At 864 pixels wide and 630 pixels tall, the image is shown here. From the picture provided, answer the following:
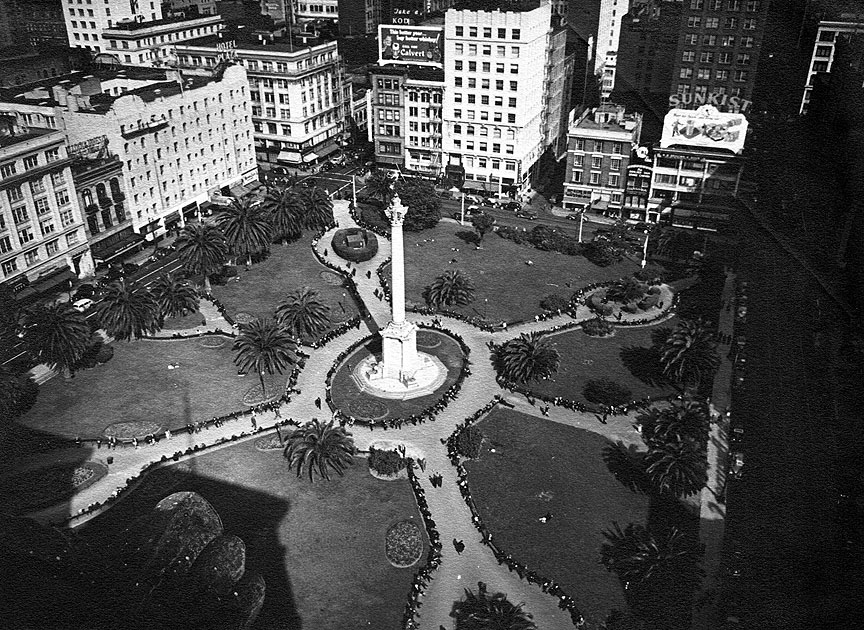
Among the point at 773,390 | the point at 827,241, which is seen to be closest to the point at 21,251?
the point at 773,390

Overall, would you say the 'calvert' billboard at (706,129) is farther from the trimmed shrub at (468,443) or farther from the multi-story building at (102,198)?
the multi-story building at (102,198)

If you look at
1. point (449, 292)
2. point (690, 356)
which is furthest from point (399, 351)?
point (690, 356)

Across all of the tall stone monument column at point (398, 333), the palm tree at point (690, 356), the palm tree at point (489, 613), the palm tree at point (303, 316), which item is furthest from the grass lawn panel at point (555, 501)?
the palm tree at point (303, 316)

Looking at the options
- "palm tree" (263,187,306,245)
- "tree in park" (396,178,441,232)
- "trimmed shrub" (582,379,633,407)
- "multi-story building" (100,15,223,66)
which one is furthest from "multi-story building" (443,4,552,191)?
"multi-story building" (100,15,223,66)

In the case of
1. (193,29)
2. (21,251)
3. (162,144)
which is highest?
(193,29)

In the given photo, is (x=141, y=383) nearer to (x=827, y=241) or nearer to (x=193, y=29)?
(x=827, y=241)

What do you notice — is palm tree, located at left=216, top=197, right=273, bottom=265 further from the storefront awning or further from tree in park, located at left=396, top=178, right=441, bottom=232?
the storefront awning
